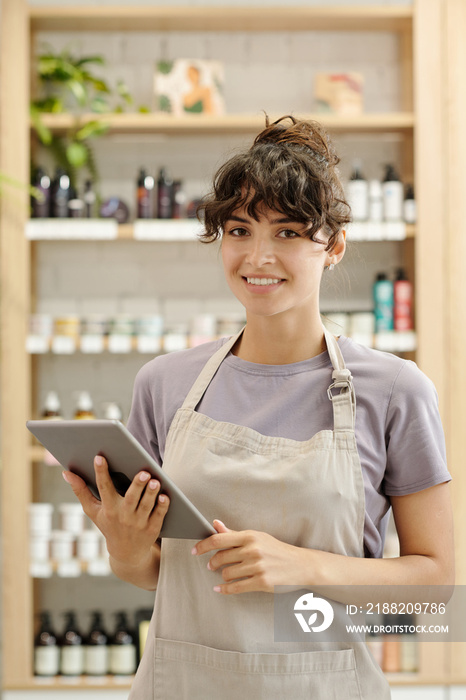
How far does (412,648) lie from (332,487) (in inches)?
89.6

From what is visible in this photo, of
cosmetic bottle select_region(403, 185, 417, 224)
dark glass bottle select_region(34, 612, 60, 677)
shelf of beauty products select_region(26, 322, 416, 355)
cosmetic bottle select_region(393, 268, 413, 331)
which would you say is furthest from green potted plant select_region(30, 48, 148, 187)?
dark glass bottle select_region(34, 612, 60, 677)

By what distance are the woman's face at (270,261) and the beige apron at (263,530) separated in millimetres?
143

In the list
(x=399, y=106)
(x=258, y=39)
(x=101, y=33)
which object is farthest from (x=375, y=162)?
(x=101, y=33)

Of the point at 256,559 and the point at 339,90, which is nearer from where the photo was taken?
the point at 256,559

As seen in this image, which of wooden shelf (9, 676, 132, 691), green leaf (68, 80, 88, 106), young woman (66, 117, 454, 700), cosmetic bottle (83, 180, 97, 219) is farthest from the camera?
cosmetic bottle (83, 180, 97, 219)

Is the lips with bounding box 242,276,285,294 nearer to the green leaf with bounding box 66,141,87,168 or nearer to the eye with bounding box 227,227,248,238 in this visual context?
the eye with bounding box 227,227,248,238

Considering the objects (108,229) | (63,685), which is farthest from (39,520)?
(108,229)

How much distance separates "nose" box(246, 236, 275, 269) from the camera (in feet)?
3.57

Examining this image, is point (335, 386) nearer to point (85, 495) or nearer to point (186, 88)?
point (85, 495)

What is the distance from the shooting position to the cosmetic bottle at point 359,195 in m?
3.00

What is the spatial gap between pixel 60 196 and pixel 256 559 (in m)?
2.40

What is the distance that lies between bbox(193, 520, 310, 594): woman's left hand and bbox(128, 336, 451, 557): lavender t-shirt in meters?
0.12

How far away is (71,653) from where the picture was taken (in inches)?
119

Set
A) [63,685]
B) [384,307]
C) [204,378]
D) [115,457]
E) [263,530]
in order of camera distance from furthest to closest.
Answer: [384,307]
[63,685]
[204,378]
[263,530]
[115,457]
